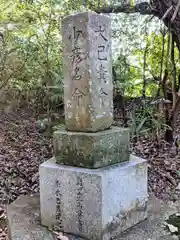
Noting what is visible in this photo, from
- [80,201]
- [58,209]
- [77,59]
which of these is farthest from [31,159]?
[77,59]

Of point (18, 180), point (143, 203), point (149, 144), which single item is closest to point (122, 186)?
point (143, 203)

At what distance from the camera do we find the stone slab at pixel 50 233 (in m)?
2.47

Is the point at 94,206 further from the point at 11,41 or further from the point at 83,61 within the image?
the point at 11,41

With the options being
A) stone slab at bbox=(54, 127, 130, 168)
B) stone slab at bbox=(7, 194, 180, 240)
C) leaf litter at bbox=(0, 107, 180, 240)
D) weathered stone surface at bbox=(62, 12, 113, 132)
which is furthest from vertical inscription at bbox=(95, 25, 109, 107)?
leaf litter at bbox=(0, 107, 180, 240)

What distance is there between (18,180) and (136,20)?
3.36m

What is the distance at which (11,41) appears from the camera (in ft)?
16.8

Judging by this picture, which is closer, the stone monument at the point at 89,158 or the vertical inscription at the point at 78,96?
the stone monument at the point at 89,158

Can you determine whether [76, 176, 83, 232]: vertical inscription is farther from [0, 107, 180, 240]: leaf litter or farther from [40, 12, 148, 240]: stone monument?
[0, 107, 180, 240]: leaf litter

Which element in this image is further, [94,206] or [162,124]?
[162,124]

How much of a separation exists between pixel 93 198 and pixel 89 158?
332 mm

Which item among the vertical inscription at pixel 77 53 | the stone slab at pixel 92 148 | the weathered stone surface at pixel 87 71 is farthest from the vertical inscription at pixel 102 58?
the stone slab at pixel 92 148

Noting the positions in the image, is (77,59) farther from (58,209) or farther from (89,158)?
(58,209)

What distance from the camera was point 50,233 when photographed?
254 cm

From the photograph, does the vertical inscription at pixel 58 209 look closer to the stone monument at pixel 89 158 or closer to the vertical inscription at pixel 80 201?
the stone monument at pixel 89 158
